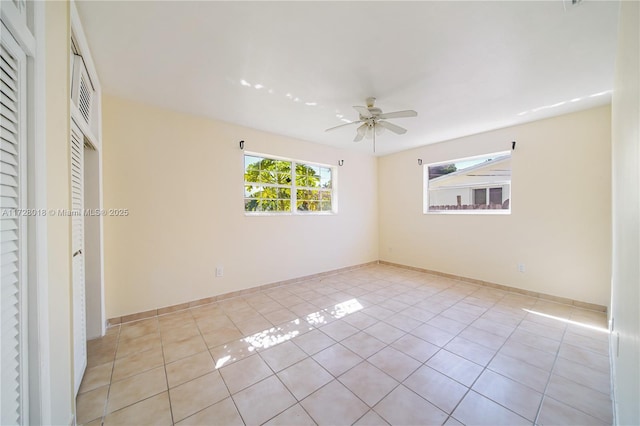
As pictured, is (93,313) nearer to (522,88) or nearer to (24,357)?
(24,357)

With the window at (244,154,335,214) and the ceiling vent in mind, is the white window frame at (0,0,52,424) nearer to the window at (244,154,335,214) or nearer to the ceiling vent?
the ceiling vent

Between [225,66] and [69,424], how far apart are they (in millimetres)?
2678

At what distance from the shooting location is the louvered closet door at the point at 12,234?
84cm

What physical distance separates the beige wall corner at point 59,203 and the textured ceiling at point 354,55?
551 millimetres

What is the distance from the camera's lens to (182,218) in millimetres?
3082

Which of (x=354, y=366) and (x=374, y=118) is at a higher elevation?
(x=374, y=118)

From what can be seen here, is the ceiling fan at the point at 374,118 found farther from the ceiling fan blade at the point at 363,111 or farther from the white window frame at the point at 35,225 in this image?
the white window frame at the point at 35,225

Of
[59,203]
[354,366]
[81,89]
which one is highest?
[81,89]

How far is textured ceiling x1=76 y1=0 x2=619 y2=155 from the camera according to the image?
1.55 metres

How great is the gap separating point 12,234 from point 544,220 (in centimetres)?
505

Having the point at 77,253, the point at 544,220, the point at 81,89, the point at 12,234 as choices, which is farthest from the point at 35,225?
the point at 544,220

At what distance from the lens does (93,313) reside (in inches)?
92.6

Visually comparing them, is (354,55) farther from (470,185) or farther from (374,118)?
(470,185)

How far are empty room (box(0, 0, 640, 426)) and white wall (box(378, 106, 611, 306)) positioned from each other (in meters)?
0.03
